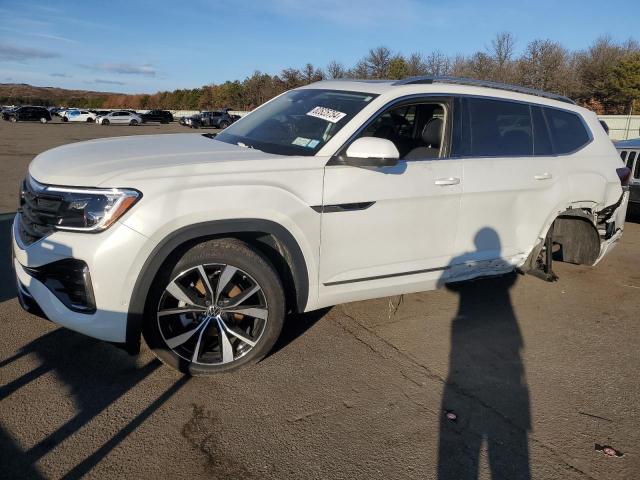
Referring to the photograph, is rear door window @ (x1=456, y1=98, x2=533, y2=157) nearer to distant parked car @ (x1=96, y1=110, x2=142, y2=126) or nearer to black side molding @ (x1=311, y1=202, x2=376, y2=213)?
black side molding @ (x1=311, y1=202, x2=376, y2=213)

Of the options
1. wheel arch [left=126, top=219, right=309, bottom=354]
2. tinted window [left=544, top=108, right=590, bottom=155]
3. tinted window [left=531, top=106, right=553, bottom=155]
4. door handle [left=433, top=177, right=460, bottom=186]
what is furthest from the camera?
tinted window [left=544, top=108, right=590, bottom=155]

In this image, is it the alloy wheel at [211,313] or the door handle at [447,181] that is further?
the door handle at [447,181]

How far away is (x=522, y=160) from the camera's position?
14.1ft

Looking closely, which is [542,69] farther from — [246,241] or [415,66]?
[246,241]

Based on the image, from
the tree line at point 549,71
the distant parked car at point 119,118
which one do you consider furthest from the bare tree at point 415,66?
the distant parked car at point 119,118

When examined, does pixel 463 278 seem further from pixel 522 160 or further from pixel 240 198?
pixel 240 198

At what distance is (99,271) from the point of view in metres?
2.74

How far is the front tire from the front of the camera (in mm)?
3012

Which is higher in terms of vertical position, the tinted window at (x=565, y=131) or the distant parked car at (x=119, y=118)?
the distant parked car at (x=119, y=118)

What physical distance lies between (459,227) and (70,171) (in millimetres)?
2700

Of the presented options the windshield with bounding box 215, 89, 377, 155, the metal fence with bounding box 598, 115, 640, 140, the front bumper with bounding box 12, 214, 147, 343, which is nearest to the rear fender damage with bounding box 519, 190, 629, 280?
the windshield with bounding box 215, 89, 377, 155

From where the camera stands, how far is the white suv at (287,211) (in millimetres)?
2822

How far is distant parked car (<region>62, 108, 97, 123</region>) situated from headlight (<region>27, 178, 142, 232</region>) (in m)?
58.6

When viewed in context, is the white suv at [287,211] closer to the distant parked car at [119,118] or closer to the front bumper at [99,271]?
the front bumper at [99,271]
